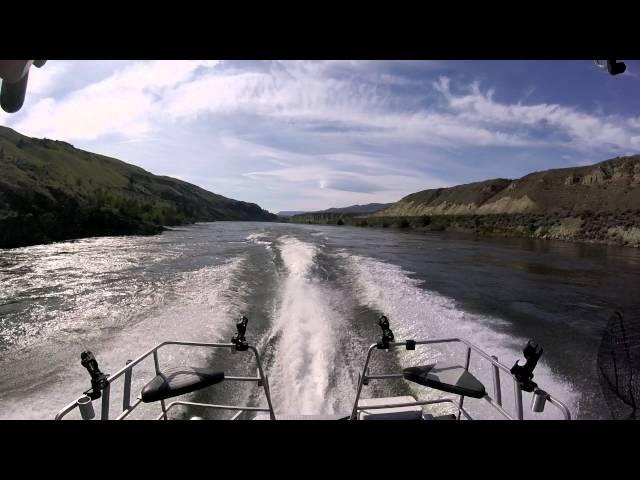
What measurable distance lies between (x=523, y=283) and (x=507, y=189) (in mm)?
91655

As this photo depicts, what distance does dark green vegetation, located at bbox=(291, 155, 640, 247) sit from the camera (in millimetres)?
34406

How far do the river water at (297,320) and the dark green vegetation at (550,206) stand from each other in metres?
23.3

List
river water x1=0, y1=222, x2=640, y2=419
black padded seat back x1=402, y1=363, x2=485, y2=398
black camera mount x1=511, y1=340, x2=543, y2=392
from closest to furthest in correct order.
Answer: black camera mount x1=511, y1=340, x2=543, y2=392 < black padded seat back x1=402, y1=363, x2=485, y2=398 < river water x1=0, y1=222, x2=640, y2=419

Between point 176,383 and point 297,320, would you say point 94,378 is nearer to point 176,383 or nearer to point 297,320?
point 176,383

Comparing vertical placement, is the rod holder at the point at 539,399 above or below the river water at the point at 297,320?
above

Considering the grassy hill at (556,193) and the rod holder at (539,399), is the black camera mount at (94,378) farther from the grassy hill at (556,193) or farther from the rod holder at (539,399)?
the grassy hill at (556,193)

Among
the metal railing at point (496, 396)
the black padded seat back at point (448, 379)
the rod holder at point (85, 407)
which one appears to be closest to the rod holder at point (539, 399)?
the metal railing at point (496, 396)

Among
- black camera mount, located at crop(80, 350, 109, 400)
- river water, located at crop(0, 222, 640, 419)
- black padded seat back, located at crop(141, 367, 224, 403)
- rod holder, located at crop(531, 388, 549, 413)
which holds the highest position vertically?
black camera mount, located at crop(80, 350, 109, 400)

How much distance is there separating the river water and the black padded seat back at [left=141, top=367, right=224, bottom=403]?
1615mm

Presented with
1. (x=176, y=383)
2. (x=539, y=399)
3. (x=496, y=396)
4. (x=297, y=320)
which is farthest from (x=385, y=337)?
(x=297, y=320)

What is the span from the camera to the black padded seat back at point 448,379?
268 cm

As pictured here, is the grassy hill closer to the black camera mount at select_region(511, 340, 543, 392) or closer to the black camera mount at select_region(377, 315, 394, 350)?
the black camera mount at select_region(377, 315, 394, 350)

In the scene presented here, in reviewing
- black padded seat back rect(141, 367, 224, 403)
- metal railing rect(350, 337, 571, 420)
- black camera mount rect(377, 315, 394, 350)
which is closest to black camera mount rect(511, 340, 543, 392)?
Answer: metal railing rect(350, 337, 571, 420)
